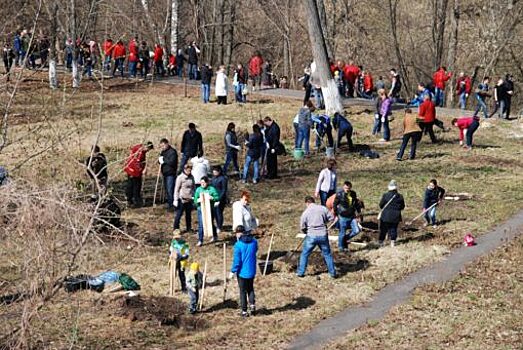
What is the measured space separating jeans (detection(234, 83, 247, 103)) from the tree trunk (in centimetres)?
371

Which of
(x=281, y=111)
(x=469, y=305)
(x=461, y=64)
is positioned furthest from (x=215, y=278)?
(x=461, y=64)

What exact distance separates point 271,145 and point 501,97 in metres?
11.3

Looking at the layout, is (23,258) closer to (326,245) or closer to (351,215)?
(326,245)

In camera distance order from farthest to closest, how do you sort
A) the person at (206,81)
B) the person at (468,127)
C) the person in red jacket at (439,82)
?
the person in red jacket at (439,82) → the person at (206,81) → the person at (468,127)

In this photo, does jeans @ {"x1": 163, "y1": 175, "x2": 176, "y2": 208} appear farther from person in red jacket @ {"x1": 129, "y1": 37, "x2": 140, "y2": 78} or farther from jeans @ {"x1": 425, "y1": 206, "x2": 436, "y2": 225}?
person in red jacket @ {"x1": 129, "y1": 37, "x2": 140, "y2": 78}

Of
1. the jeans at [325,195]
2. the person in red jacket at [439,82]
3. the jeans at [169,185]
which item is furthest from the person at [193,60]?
the jeans at [325,195]

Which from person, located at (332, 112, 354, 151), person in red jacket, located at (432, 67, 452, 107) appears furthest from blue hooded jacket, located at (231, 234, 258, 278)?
person in red jacket, located at (432, 67, 452, 107)

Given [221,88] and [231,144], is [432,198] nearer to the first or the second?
[231,144]

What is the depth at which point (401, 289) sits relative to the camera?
49.9 feet

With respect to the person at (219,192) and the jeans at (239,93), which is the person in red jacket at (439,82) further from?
the person at (219,192)

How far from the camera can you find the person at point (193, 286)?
13734 millimetres

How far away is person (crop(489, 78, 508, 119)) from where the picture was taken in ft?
96.7

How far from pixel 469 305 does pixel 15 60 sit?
89.8 ft

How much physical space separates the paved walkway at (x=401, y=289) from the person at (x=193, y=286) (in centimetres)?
187
